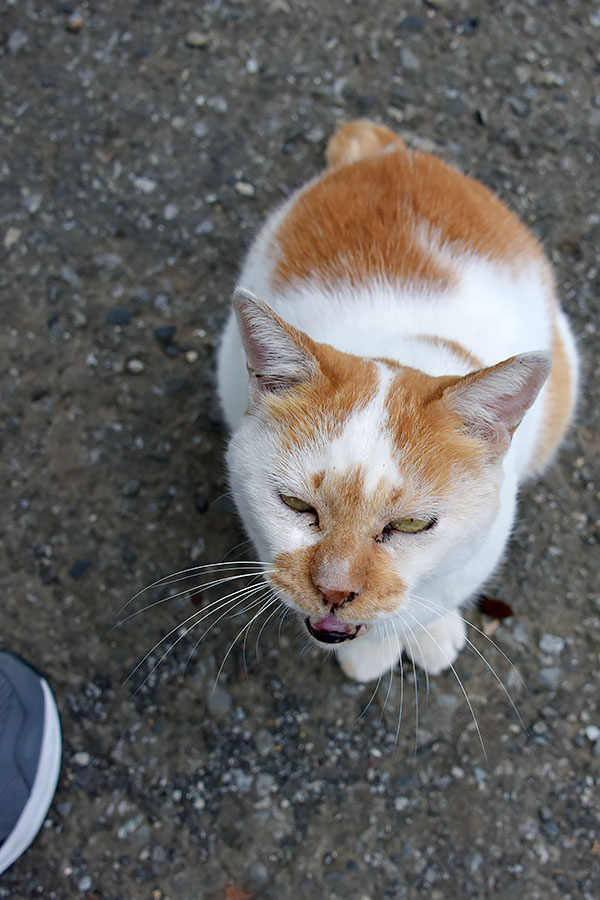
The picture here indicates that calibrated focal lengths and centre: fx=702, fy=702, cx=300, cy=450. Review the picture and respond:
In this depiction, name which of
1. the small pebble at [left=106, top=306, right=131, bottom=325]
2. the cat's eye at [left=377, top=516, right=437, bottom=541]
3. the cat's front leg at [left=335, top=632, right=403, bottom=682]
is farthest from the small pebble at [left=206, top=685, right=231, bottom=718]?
the small pebble at [left=106, top=306, right=131, bottom=325]

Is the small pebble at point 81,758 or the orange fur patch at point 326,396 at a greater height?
the orange fur patch at point 326,396

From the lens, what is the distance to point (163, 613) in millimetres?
2361

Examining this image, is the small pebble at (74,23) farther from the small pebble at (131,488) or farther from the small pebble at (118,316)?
the small pebble at (131,488)

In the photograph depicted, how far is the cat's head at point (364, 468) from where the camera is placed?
4.60 ft

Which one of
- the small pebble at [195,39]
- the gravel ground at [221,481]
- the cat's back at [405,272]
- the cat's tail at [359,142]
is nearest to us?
the cat's back at [405,272]

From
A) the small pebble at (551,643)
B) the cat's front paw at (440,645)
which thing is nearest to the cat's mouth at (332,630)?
the cat's front paw at (440,645)

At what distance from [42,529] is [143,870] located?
44.4 inches

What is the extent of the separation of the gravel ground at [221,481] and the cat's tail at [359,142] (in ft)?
1.75

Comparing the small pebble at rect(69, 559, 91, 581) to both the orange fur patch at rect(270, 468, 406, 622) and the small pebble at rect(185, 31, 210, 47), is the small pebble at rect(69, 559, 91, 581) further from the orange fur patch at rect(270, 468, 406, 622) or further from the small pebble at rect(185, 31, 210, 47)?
the small pebble at rect(185, 31, 210, 47)

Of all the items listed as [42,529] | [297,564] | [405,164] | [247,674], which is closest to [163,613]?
[247,674]

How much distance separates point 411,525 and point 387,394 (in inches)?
11.0

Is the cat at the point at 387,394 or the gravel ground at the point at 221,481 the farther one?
the gravel ground at the point at 221,481

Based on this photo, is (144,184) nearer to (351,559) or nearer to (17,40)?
(17,40)

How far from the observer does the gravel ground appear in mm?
2135
